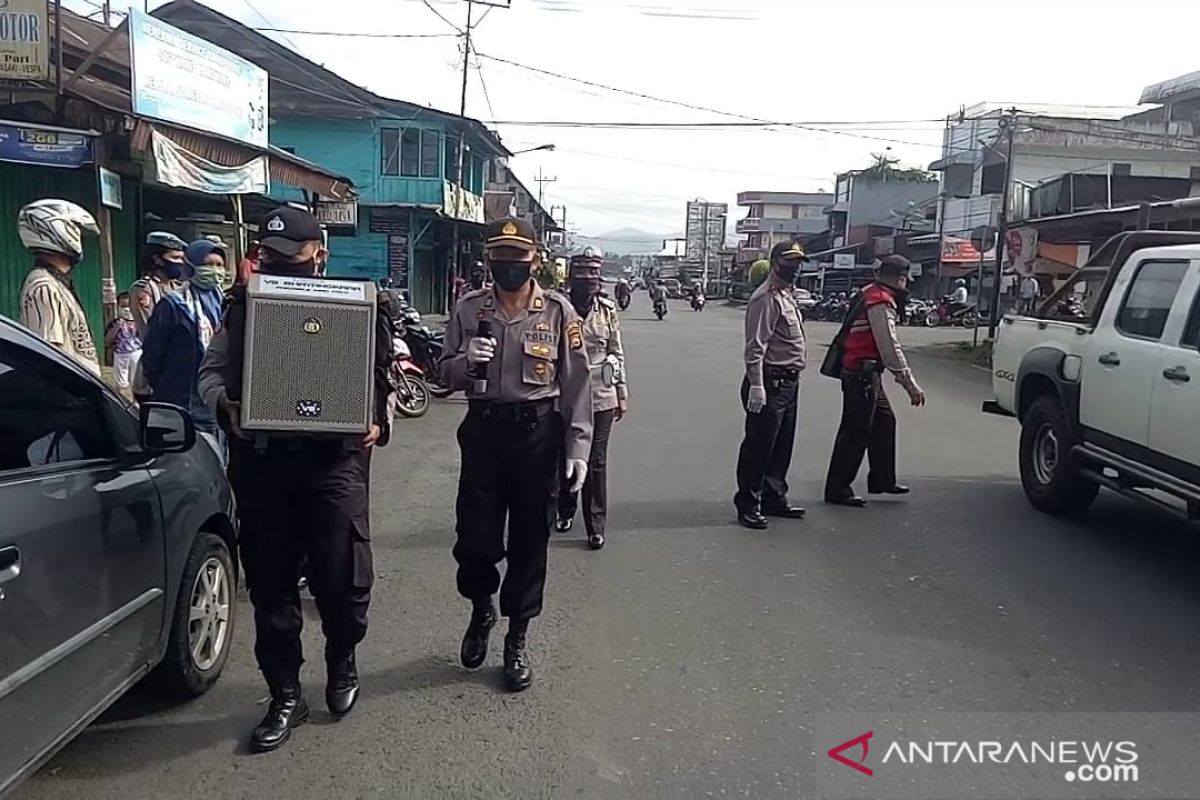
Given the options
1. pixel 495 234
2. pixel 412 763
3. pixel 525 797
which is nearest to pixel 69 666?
pixel 412 763

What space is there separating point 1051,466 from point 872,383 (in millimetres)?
1398

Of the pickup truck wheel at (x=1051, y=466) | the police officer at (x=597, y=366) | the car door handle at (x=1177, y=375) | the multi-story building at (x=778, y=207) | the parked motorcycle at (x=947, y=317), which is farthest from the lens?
the multi-story building at (x=778, y=207)

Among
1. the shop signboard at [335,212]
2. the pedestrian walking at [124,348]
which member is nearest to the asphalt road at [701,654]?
the pedestrian walking at [124,348]

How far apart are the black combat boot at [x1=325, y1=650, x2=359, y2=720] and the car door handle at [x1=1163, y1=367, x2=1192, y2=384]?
463 centimetres

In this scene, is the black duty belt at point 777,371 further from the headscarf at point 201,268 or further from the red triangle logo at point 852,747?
the headscarf at point 201,268

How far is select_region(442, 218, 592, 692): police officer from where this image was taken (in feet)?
13.3

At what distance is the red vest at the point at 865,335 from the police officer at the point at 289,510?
4.30m

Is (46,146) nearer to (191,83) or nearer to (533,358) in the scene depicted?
(191,83)

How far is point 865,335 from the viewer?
281 inches

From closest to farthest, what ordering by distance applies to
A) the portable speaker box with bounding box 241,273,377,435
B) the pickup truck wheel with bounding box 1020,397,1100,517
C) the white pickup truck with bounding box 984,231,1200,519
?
the portable speaker box with bounding box 241,273,377,435 < the white pickup truck with bounding box 984,231,1200,519 < the pickup truck wheel with bounding box 1020,397,1100,517

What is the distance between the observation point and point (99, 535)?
3061 mm

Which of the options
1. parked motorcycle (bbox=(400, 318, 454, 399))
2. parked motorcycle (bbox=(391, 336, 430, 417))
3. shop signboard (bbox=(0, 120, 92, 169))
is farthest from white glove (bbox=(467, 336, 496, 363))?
parked motorcycle (bbox=(400, 318, 454, 399))

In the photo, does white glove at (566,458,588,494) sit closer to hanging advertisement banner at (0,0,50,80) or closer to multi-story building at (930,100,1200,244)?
hanging advertisement banner at (0,0,50,80)

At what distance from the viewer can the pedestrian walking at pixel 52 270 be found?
16.1 ft
